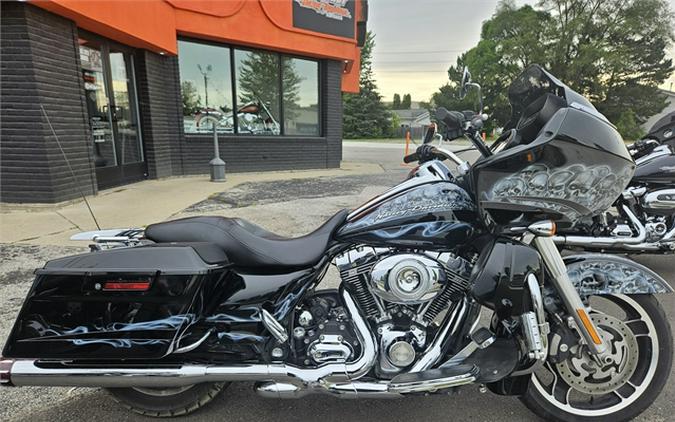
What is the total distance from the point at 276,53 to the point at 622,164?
401 inches

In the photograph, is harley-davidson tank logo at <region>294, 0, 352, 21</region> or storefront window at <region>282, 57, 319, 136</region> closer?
harley-davidson tank logo at <region>294, 0, 352, 21</region>

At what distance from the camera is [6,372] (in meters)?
1.76

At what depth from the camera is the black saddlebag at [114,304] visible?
172 centimetres

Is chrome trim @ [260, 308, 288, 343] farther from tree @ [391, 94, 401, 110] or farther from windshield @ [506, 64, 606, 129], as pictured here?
tree @ [391, 94, 401, 110]

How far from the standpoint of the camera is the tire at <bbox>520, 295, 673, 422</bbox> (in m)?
1.91

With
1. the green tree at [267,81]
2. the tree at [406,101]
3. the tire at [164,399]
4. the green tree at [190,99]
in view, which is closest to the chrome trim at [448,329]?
the tire at [164,399]

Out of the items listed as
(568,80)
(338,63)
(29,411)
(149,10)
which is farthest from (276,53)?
(568,80)

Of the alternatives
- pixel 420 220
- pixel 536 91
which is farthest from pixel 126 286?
pixel 536 91

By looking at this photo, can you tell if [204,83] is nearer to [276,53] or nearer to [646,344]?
[276,53]

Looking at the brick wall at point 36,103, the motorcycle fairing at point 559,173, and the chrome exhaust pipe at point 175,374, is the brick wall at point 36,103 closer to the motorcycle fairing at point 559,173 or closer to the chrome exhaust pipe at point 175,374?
the chrome exhaust pipe at point 175,374

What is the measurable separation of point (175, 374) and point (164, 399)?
378mm

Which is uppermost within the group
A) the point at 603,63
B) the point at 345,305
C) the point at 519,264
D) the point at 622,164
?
the point at 603,63

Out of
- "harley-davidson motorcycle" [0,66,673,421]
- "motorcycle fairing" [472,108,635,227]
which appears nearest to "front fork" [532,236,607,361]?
"harley-davidson motorcycle" [0,66,673,421]

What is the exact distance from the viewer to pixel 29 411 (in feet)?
7.02
